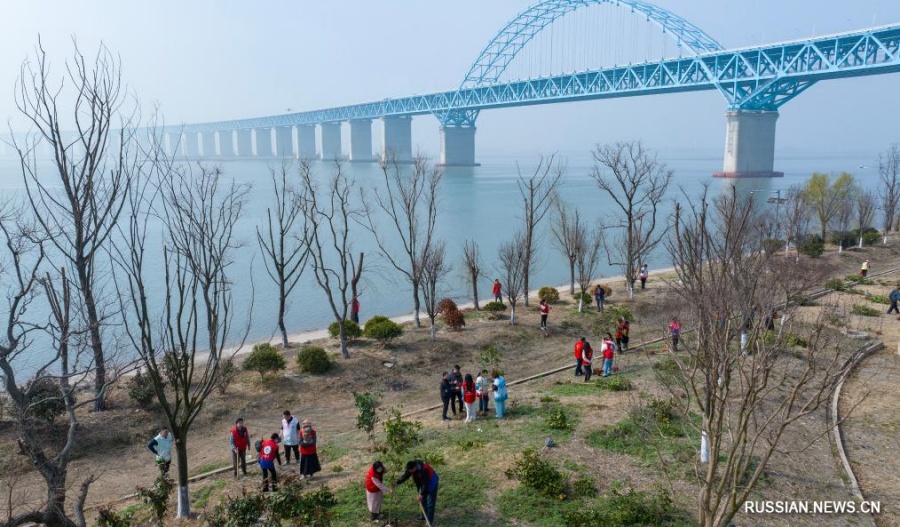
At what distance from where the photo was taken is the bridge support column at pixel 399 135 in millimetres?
112312

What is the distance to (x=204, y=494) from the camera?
29.4 feet

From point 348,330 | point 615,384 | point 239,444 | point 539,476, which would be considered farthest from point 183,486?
point 348,330

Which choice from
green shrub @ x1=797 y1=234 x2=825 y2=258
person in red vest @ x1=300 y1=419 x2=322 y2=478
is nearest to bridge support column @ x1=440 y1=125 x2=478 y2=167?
green shrub @ x1=797 y1=234 x2=825 y2=258

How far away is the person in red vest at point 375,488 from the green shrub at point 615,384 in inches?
239

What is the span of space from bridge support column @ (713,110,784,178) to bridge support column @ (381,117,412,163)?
55.6 metres

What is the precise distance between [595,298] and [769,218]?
379 inches

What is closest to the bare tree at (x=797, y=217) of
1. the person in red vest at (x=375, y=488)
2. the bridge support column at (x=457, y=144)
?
the person in red vest at (x=375, y=488)

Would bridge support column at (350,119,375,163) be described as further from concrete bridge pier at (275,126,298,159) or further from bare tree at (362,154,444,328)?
bare tree at (362,154,444,328)

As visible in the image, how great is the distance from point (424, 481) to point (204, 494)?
388 cm

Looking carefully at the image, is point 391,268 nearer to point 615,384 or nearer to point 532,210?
point 532,210

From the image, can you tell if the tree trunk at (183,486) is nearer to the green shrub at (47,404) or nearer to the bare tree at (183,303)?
the bare tree at (183,303)

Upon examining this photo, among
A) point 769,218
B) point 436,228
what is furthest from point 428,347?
point 436,228

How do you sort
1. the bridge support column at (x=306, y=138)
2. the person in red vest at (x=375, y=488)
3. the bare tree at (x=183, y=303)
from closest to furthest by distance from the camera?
the person in red vest at (x=375, y=488) < the bare tree at (x=183, y=303) < the bridge support column at (x=306, y=138)

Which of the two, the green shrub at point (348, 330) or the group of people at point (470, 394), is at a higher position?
the group of people at point (470, 394)
